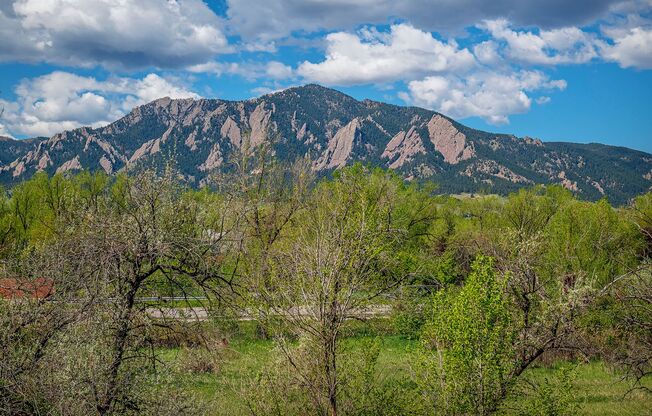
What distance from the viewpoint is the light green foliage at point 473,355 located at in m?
10.5

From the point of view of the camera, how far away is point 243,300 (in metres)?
13.6

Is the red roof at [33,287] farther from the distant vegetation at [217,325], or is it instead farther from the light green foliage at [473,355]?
the light green foliage at [473,355]

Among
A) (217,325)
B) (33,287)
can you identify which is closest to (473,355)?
(217,325)

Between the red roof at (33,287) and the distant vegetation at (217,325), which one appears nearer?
the distant vegetation at (217,325)

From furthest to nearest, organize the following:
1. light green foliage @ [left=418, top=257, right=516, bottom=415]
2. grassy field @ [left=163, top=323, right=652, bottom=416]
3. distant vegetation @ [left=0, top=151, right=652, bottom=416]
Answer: grassy field @ [left=163, top=323, right=652, bottom=416], light green foliage @ [left=418, top=257, right=516, bottom=415], distant vegetation @ [left=0, top=151, right=652, bottom=416]

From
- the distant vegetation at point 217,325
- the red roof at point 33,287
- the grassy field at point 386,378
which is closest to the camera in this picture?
the distant vegetation at point 217,325

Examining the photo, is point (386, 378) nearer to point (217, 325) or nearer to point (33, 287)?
point (217, 325)

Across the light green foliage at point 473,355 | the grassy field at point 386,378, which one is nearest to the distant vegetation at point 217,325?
the light green foliage at point 473,355

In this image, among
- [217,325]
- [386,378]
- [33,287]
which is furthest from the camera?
[386,378]

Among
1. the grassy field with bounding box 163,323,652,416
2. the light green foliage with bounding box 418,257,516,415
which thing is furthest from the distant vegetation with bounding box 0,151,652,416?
the grassy field with bounding box 163,323,652,416

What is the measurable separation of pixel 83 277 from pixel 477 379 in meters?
9.12

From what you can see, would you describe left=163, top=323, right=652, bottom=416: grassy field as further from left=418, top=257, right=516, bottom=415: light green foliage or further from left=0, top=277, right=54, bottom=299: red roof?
left=0, top=277, right=54, bottom=299: red roof

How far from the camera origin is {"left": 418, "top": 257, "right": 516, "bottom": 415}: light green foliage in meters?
10.5

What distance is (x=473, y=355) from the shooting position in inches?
417
